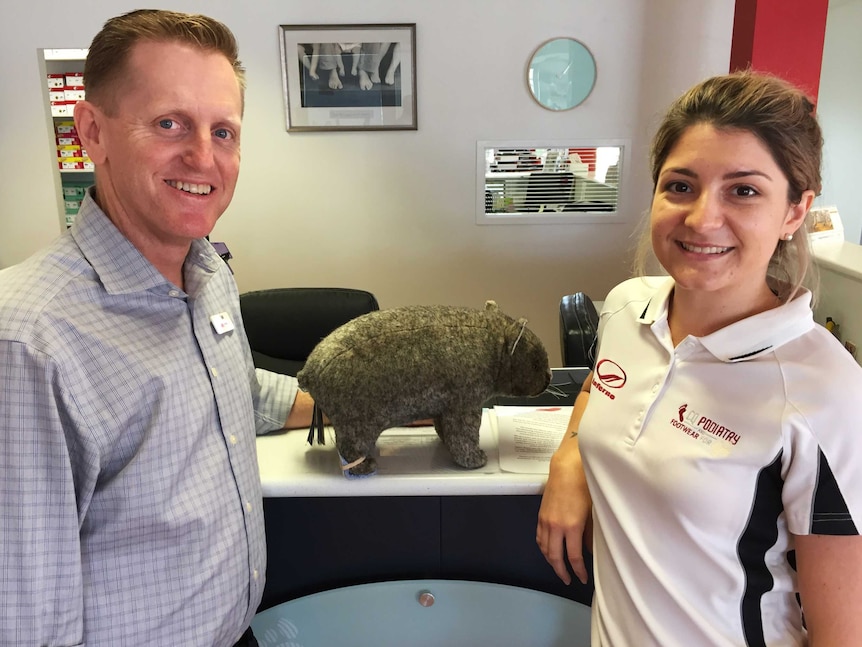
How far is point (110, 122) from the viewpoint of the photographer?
2.76 feet

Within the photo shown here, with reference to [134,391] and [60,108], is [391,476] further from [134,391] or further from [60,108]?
[60,108]

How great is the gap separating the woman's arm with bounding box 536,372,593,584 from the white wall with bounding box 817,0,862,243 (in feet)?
13.0

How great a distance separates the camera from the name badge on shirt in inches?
37.9

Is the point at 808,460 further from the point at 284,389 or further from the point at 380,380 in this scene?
the point at 284,389

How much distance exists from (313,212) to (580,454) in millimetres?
2791

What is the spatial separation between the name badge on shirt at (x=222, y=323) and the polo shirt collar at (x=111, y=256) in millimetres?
104

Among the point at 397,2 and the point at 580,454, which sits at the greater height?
the point at 397,2

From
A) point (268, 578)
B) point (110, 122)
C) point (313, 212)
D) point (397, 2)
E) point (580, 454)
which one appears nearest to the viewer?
point (110, 122)

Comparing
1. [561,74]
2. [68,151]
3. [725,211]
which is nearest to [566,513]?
[725,211]

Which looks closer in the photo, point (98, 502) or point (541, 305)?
point (98, 502)

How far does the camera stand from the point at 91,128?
85cm

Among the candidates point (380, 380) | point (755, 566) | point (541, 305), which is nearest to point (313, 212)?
point (541, 305)

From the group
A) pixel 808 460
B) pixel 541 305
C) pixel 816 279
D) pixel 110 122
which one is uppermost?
pixel 110 122

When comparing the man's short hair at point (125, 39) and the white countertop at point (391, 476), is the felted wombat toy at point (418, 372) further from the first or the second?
the man's short hair at point (125, 39)
